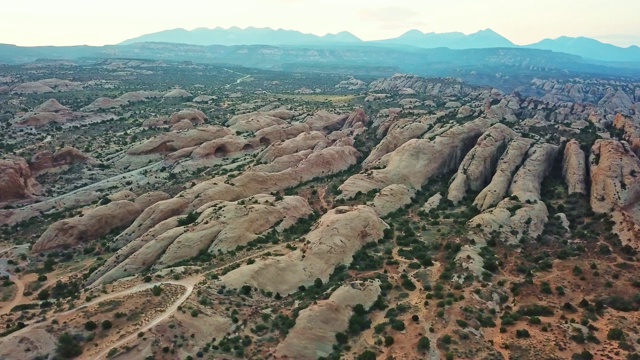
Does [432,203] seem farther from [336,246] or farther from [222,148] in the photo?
[222,148]

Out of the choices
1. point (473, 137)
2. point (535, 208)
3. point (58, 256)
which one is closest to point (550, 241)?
point (535, 208)

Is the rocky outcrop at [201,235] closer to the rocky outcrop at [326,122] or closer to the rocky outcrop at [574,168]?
the rocky outcrop at [574,168]

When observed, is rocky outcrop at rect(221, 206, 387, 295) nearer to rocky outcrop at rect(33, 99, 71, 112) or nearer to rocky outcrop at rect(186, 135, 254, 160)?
rocky outcrop at rect(186, 135, 254, 160)

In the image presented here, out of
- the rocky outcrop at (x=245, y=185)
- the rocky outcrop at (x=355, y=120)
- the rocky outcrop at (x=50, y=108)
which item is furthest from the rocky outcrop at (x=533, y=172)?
the rocky outcrop at (x=50, y=108)

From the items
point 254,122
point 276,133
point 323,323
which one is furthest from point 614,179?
point 254,122

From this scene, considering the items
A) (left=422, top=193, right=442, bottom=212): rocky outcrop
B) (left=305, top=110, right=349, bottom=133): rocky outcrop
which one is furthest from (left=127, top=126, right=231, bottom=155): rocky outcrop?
(left=422, top=193, right=442, bottom=212): rocky outcrop

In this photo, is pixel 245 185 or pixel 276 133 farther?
pixel 276 133
